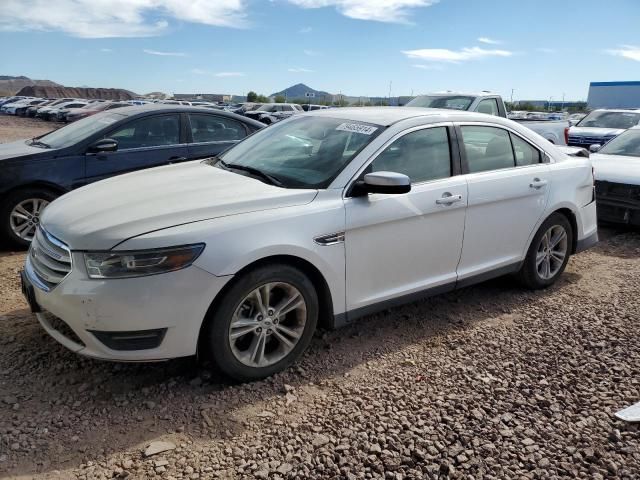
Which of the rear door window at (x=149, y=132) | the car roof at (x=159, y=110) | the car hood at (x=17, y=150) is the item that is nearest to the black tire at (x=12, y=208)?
the car hood at (x=17, y=150)

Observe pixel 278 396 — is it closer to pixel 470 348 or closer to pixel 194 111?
pixel 470 348

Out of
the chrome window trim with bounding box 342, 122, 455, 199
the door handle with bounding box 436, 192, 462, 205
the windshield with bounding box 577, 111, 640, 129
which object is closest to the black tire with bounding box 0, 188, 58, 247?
the chrome window trim with bounding box 342, 122, 455, 199

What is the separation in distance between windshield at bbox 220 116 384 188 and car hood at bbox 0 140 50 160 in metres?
2.81

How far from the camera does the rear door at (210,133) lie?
673 centimetres

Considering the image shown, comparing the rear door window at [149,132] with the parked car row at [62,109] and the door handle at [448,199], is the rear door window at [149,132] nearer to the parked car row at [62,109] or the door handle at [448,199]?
the door handle at [448,199]

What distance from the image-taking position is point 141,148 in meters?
6.38

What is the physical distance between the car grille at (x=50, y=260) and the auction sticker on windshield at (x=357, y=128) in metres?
2.05

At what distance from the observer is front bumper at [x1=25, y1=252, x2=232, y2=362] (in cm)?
276

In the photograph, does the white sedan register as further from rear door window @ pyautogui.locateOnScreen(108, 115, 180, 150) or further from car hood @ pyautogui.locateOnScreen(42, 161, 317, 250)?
rear door window @ pyautogui.locateOnScreen(108, 115, 180, 150)

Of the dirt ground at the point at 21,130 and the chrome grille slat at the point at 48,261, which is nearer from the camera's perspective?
the chrome grille slat at the point at 48,261

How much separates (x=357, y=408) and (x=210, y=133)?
15.8 ft

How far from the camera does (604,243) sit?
6.61 metres

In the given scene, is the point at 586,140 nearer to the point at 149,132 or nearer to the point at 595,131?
the point at 595,131

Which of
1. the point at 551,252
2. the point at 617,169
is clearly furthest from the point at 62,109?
the point at 551,252
